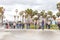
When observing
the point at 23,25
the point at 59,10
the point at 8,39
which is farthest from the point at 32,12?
the point at 8,39

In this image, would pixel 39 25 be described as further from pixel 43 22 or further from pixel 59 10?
pixel 59 10

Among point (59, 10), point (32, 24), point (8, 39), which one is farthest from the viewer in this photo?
point (59, 10)

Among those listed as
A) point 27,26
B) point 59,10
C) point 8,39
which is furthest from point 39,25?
point 59,10

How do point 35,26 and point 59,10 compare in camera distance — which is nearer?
point 35,26

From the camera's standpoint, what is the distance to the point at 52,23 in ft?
76.1

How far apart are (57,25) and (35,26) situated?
234cm

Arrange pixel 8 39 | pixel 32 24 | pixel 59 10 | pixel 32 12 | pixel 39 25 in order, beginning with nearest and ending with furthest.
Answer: pixel 8 39 < pixel 39 25 < pixel 32 24 < pixel 59 10 < pixel 32 12

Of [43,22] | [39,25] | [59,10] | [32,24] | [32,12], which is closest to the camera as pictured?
[43,22]

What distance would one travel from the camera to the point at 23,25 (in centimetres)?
2566

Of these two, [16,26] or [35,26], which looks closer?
[35,26]

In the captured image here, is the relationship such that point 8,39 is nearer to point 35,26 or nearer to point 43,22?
point 43,22

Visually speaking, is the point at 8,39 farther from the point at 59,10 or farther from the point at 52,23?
the point at 59,10

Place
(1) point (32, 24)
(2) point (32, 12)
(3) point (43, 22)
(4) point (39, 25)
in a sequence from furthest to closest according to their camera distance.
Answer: (2) point (32, 12) < (1) point (32, 24) < (4) point (39, 25) < (3) point (43, 22)

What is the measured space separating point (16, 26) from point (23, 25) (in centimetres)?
81
